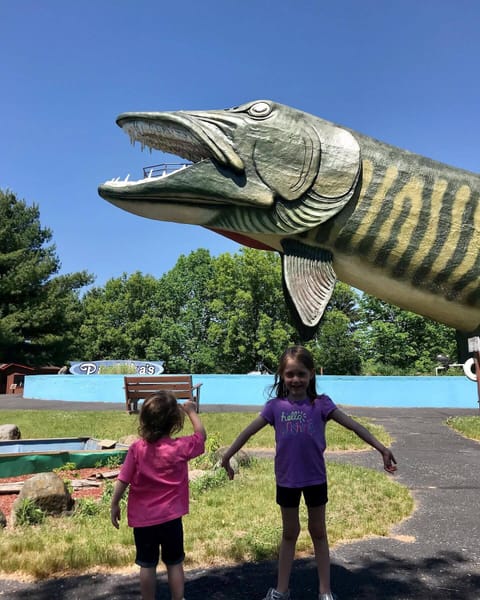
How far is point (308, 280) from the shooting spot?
2.62 metres

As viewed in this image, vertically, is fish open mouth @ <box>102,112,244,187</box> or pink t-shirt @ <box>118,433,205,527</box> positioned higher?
fish open mouth @ <box>102,112,244,187</box>

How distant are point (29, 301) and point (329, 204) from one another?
107 ft

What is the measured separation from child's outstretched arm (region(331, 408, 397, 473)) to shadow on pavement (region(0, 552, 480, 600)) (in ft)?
3.49

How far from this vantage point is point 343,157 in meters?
2.63

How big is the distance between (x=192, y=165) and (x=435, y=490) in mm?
4734

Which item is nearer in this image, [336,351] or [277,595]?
[277,595]

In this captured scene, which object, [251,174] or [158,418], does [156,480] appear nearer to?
[158,418]

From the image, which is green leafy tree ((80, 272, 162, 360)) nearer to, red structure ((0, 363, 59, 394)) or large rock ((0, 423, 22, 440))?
red structure ((0, 363, 59, 394))

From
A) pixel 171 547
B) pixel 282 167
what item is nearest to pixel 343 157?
pixel 282 167

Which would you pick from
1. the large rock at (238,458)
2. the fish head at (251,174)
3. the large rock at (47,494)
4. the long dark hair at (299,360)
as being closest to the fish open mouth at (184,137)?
the fish head at (251,174)

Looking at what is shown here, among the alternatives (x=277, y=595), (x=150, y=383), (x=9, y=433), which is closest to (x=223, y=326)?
(x=150, y=383)

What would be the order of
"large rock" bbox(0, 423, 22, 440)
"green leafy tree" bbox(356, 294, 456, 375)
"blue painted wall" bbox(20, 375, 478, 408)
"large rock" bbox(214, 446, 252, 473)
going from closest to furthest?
"large rock" bbox(214, 446, 252, 473)
"large rock" bbox(0, 423, 22, 440)
"blue painted wall" bbox(20, 375, 478, 408)
"green leafy tree" bbox(356, 294, 456, 375)

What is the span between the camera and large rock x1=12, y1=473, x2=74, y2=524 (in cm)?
441

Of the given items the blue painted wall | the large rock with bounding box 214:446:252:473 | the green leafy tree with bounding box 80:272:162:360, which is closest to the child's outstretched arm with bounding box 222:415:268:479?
the large rock with bounding box 214:446:252:473
